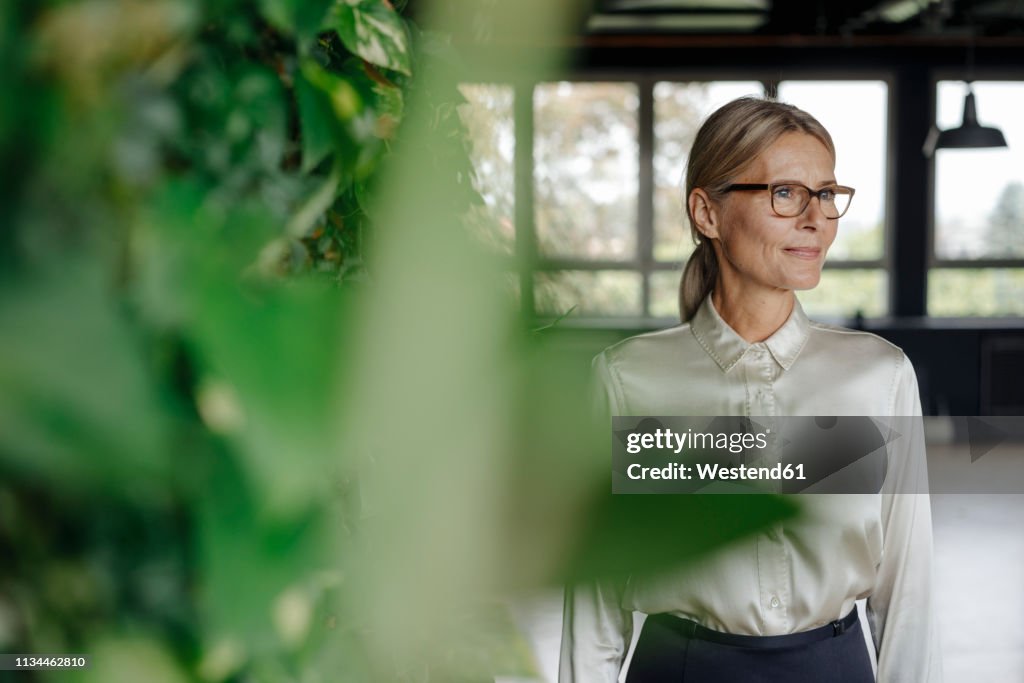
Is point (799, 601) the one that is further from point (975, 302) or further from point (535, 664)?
point (975, 302)

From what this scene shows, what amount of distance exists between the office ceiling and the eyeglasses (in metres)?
7.15

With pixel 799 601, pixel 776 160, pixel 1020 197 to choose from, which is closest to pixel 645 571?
pixel 776 160

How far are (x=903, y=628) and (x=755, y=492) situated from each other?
3.76 ft

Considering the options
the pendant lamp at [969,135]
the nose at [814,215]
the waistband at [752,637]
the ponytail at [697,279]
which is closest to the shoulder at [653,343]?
the ponytail at [697,279]

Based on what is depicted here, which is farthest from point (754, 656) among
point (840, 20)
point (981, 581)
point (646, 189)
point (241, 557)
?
point (840, 20)

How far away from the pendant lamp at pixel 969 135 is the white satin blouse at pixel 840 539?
529 cm

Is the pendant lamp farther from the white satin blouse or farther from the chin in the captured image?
the chin

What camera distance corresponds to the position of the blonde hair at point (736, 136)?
111 centimetres

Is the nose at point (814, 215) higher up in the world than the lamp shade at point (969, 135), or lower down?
lower down

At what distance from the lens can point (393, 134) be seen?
195mm

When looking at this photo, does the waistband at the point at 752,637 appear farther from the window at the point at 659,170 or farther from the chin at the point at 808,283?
the window at the point at 659,170

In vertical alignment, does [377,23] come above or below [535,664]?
above

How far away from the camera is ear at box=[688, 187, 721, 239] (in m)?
1.20

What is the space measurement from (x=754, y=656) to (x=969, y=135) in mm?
5558
